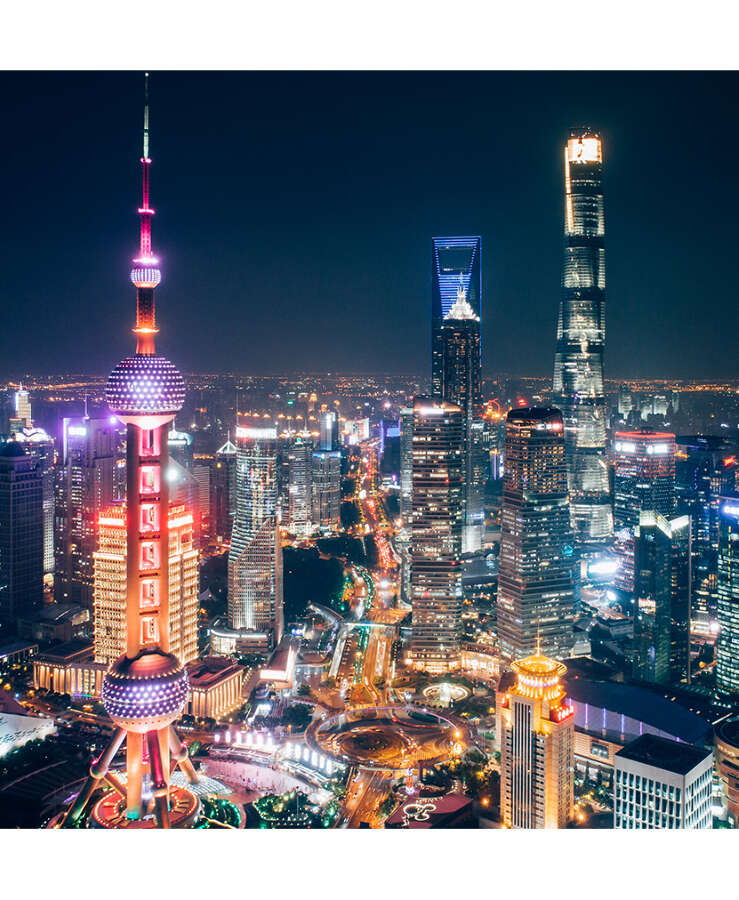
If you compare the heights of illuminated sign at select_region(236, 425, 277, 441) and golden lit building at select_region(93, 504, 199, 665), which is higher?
illuminated sign at select_region(236, 425, 277, 441)

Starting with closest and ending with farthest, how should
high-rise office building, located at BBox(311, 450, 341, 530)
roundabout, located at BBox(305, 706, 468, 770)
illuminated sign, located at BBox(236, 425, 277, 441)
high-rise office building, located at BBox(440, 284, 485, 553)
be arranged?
roundabout, located at BBox(305, 706, 468, 770) → illuminated sign, located at BBox(236, 425, 277, 441) → high-rise office building, located at BBox(440, 284, 485, 553) → high-rise office building, located at BBox(311, 450, 341, 530)

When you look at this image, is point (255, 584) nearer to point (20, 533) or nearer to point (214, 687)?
point (214, 687)

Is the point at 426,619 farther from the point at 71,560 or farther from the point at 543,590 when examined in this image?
the point at 71,560

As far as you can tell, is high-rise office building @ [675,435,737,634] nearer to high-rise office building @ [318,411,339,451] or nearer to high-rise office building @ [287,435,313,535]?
high-rise office building @ [318,411,339,451]

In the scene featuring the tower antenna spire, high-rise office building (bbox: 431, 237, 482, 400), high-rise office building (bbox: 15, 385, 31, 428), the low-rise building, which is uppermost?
high-rise office building (bbox: 431, 237, 482, 400)

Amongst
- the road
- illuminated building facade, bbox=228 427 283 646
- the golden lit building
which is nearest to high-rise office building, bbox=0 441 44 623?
the golden lit building

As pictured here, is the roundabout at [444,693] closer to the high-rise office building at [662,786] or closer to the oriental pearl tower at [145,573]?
the high-rise office building at [662,786]

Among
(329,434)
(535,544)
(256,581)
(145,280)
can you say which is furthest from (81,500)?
(329,434)
